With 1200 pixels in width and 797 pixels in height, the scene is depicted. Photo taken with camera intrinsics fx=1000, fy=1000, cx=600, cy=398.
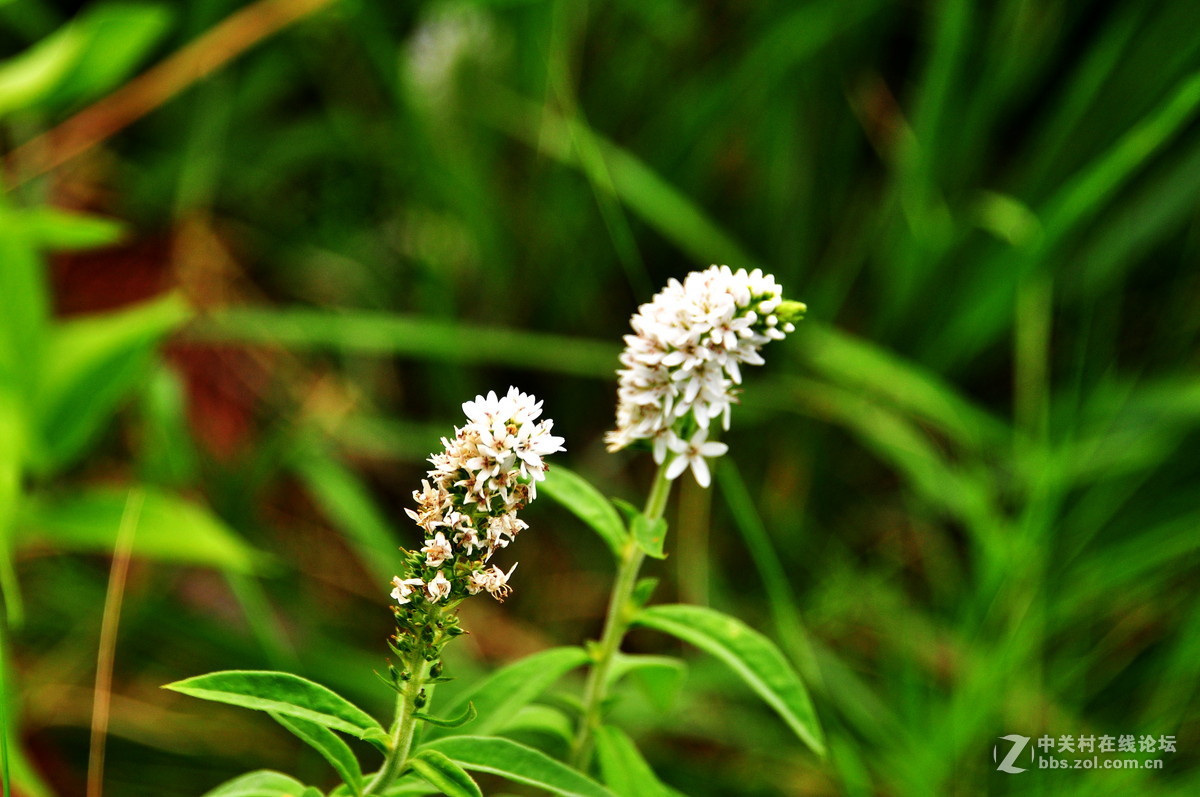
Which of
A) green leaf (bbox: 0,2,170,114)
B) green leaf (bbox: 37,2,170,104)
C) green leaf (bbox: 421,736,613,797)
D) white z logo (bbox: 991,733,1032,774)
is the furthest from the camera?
green leaf (bbox: 37,2,170,104)

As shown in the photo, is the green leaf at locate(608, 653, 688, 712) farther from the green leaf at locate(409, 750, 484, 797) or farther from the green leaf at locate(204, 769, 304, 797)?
the green leaf at locate(204, 769, 304, 797)

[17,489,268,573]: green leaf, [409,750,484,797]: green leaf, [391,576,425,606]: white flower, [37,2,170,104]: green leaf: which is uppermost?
[37,2,170,104]: green leaf

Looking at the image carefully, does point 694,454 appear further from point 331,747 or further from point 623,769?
point 331,747

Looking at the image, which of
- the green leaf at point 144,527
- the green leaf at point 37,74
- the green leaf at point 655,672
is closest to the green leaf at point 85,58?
the green leaf at point 37,74

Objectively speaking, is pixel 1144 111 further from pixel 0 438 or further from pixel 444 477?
pixel 0 438

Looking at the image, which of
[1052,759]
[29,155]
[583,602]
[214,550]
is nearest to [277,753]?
[214,550]

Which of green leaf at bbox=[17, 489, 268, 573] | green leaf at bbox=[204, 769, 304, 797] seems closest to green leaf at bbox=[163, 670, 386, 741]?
green leaf at bbox=[204, 769, 304, 797]

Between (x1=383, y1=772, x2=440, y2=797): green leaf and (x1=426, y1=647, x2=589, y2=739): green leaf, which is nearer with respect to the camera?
(x1=383, y1=772, x2=440, y2=797): green leaf

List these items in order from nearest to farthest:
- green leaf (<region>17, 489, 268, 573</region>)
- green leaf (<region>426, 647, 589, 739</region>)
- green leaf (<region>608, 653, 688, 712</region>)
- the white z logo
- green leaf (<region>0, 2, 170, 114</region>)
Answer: green leaf (<region>426, 647, 589, 739</region>)
green leaf (<region>608, 653, 688, 712</region>)
the white z logo
green leaf (<region>17, 489, 268, 573</region>)
green leaf (<region>0, 2, 170, 114</region>)

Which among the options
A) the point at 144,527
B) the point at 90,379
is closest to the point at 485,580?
the point at 144,527
